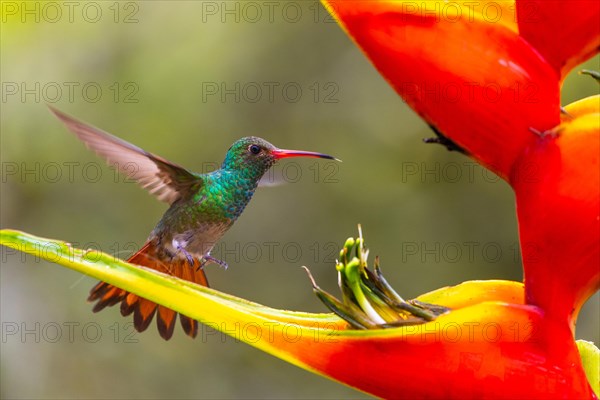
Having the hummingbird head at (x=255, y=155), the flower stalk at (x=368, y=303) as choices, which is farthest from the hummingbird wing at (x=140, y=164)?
the flower stalk at (x=368, y=303)

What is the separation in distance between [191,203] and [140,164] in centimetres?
17

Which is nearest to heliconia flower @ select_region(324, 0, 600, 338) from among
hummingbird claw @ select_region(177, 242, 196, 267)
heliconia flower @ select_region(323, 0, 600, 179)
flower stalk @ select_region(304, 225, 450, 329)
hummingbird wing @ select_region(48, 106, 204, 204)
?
heliconia flower @ select_region(323, 0, 600, 179)

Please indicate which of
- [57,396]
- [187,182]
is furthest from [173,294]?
[57,396]

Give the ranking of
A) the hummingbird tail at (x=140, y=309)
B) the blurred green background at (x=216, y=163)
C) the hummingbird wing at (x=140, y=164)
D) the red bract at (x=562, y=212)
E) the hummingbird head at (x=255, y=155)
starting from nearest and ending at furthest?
the red bract at (x=562, y=212) < the hummingbird wing at (x=140, y=164) < the hummingbird tail at (x=140, y=309) < the hummingbird head at (x=255, y=155) < the blurred green background at (x=216, y=163)

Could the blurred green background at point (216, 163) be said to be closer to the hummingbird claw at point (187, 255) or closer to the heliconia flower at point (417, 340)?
the hummingbird claw at point (187, 255)

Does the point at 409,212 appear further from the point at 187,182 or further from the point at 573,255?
the point at 573,255

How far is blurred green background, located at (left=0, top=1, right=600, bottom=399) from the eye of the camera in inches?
122

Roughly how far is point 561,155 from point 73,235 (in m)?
2.50

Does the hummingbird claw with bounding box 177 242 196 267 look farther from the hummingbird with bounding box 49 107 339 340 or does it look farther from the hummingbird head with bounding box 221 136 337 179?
the hummingbird head with bounding box 221 136 337 179

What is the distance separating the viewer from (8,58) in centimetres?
304

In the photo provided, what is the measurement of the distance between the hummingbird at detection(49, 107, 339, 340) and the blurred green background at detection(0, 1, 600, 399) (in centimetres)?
149

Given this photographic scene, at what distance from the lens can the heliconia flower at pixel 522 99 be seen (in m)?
0.97

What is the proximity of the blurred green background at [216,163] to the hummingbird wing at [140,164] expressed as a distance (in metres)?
1.49

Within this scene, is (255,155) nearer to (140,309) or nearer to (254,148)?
(254,148)
